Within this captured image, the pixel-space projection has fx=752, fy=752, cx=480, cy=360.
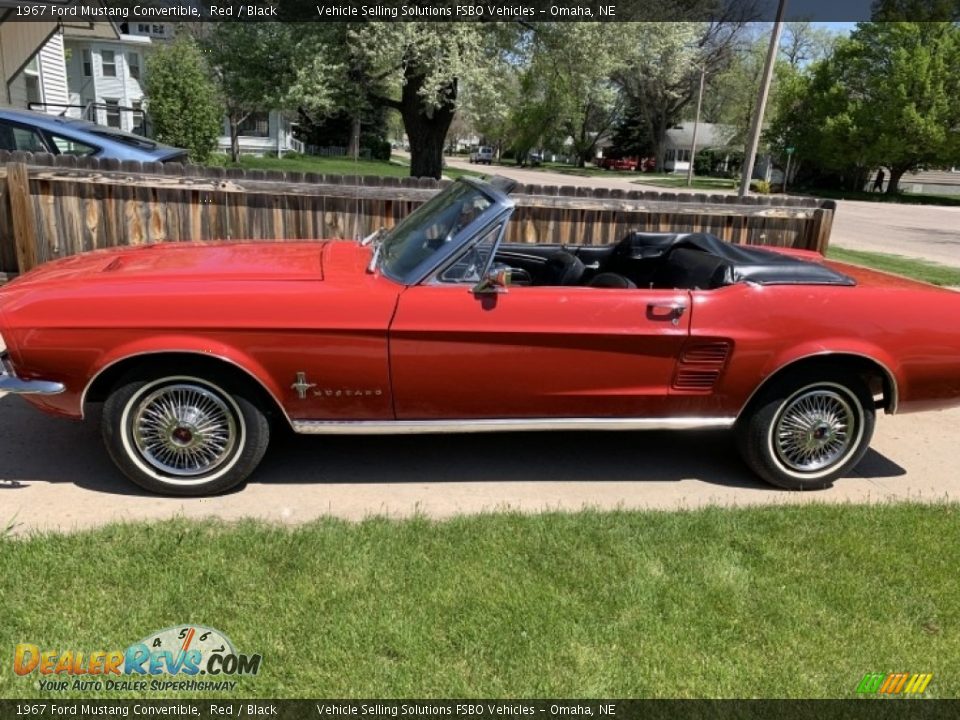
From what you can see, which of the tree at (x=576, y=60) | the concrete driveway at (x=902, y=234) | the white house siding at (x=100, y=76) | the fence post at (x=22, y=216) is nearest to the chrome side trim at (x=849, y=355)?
the fence post at (x=22, y=216)

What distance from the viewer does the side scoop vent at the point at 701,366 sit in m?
3.84

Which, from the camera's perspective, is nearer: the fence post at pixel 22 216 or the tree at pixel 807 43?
the fence post at pixel 22 216

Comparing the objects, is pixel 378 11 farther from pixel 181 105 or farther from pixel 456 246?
pixel 456 246

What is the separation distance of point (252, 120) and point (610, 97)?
96.9 feet

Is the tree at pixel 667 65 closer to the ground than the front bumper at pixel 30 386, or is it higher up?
higher up

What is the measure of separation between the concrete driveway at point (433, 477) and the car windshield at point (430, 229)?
1.16m

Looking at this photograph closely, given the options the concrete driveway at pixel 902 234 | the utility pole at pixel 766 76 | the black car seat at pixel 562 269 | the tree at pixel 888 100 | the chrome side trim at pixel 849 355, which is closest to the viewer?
the chrome side trim at pixel 849 355

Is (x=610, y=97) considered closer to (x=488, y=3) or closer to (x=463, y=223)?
(x=488, y=3)

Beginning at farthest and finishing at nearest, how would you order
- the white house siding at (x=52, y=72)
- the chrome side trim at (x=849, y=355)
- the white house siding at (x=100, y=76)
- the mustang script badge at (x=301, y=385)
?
the white house siding at (x=100, y=76)
the white house siding at (x=52, y=72)
the chrome side trim at (x=849, y=355)
the mustang script badge at (x=301, y=385)

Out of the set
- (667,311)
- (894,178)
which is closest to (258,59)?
(667,311)

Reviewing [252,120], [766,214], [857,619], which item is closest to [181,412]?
[857,619]

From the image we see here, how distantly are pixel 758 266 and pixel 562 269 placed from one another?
1167mm

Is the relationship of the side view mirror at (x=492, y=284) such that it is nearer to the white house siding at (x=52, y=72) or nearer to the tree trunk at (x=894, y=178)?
the white house siding at (x=52, y=72)

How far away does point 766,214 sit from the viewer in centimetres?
827
